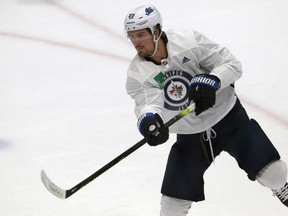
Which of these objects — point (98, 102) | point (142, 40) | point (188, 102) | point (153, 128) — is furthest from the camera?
point (98, 102)

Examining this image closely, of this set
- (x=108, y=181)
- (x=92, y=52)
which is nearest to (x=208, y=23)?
(x=92, y=52)

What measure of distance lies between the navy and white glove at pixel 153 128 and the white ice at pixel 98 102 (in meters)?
0.63

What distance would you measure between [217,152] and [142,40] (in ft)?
1.82

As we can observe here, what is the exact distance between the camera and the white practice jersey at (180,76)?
2818 millimetres

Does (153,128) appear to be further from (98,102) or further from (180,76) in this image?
(98,102)

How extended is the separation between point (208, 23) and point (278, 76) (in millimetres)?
1008

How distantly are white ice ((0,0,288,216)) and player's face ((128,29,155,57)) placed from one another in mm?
808

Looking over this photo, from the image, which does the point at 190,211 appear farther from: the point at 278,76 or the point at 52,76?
the point at 52,76

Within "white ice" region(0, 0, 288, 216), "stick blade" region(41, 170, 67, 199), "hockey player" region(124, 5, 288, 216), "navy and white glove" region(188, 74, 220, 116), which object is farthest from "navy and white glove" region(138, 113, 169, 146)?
"white ice" region(0, 0, 288, 216)

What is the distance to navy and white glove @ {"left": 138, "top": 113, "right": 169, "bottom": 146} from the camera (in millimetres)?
2674

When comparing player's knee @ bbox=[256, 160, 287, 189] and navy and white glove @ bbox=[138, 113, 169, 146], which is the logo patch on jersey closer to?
navy and white glove @ bbox=[138, 113, 169, 146]

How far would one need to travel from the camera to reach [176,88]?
9.36 feet

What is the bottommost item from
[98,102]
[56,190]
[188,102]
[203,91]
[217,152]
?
[98,102]

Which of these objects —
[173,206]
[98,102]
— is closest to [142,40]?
[173,206]
